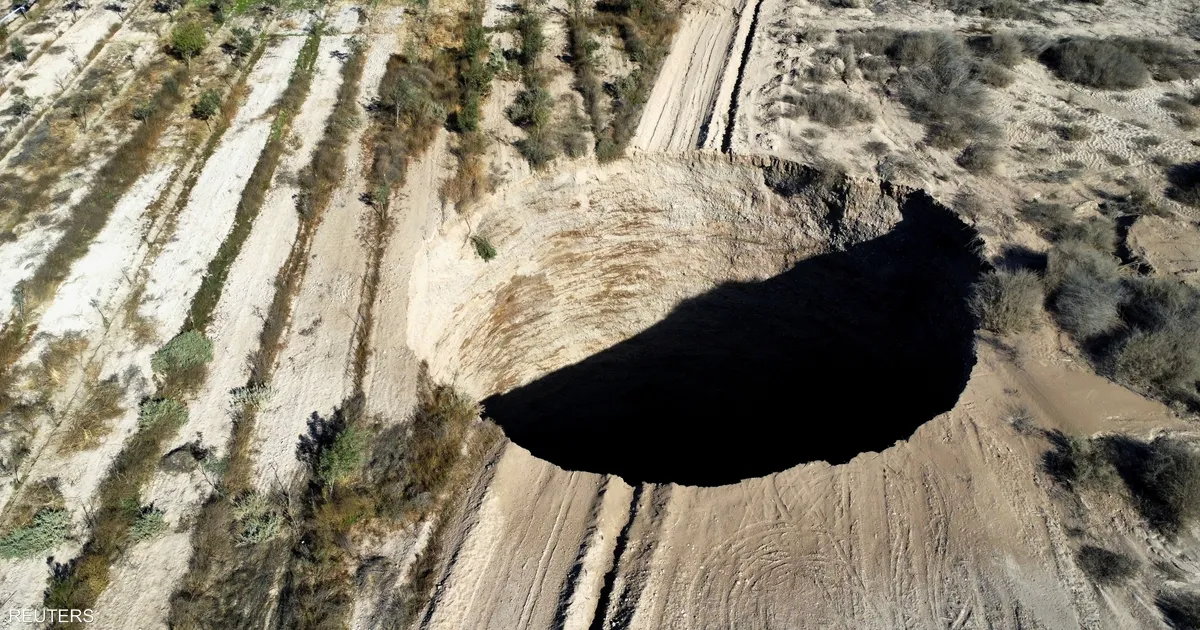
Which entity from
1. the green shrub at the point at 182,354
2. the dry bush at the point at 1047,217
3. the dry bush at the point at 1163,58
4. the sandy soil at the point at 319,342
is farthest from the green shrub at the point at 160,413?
the dry bush at the point at 1163,58

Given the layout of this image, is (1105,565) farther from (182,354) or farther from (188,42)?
(188,42)

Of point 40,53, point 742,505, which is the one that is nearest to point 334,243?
point 742,505

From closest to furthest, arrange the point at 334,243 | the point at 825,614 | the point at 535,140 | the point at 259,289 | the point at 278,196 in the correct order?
the point at 825,614 < the point at 259,289 < the point at 334,243 < the point at 278,196 < the point at 535,140

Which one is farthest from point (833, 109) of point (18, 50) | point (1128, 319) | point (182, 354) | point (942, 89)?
point (18, 50)

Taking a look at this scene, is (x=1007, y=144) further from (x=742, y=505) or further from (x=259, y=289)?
(x=259, y=289)

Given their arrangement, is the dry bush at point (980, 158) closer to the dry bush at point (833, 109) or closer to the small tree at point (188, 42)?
the dry bush at point (833, 109)
